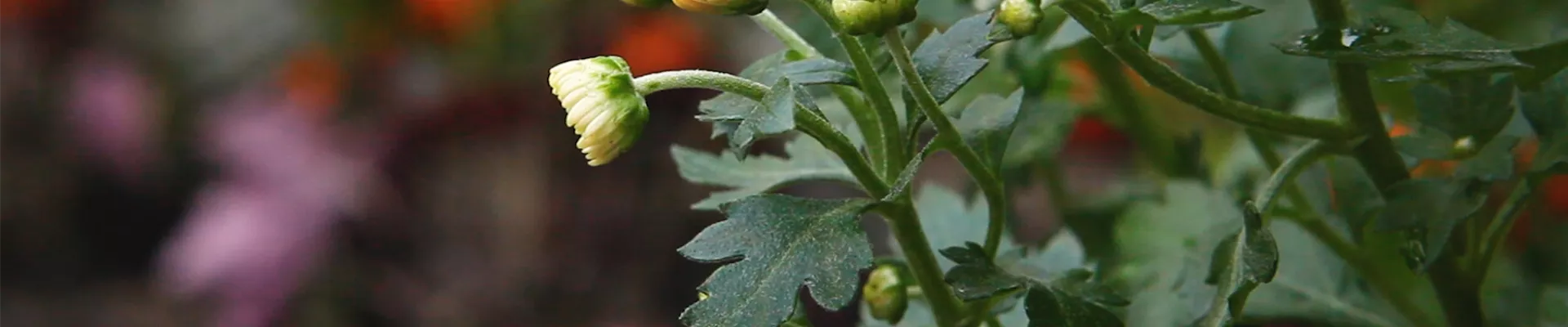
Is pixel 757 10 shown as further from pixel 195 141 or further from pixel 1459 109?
pixel 195 141

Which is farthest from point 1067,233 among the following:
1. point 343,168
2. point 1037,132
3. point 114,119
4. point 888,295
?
point 114,119

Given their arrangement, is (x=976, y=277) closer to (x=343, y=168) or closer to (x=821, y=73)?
(x=821, y=73)

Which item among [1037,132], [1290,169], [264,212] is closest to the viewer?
[1290,169]

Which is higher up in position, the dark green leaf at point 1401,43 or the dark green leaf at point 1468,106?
the dark green leaf at point 1401,43

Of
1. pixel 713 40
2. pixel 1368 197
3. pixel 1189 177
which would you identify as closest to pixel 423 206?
pixel 713 40

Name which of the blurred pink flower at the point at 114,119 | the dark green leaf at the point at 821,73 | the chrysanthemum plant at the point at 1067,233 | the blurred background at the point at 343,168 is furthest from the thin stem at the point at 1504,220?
the blurred pink flower at the point at 114,119

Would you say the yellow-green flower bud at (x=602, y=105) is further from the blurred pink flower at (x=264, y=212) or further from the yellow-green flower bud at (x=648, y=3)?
the blurred pink flower at (x=264, y=212)

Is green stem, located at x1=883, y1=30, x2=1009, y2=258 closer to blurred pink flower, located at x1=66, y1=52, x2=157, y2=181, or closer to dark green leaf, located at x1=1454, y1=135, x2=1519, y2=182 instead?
dark green leaf, located at x1=1454, y1=135, x2=1519, y2=182
